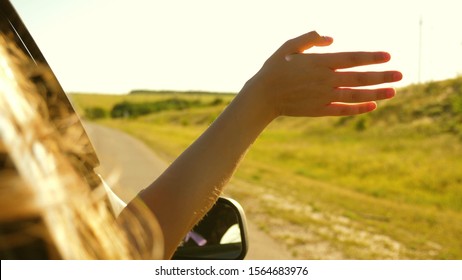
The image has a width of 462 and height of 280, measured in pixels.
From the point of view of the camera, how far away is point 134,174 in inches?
569

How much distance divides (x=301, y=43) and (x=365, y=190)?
12921 mm

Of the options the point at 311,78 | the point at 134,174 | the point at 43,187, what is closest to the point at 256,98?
the point at 311,78

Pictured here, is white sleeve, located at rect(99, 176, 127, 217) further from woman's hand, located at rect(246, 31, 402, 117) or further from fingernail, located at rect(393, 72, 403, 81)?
fingernail, located at rect(393, 72, 403, 81)

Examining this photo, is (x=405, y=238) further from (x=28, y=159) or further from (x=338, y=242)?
(x=28, y=159)

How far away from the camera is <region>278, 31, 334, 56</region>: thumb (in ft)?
4.52

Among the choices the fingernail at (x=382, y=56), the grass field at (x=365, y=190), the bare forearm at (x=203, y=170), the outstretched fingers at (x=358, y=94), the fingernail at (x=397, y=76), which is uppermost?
the fingernail at (x=382, y=56)

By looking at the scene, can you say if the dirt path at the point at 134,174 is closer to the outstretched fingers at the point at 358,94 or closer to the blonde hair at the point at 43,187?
the blonde hair at the point at 43,187

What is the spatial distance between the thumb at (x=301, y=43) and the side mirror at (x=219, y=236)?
1070 mm

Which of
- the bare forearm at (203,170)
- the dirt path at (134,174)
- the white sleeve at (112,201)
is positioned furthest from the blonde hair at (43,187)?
the white sleeve at (112,201)

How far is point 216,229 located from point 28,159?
1806mm

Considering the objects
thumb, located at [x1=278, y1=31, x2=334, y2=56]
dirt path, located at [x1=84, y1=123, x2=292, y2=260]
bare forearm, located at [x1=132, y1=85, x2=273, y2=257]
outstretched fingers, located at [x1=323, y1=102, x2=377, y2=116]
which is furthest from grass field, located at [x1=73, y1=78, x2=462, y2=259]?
outstretched fingers, located at [x1=323, y1=102, x2=377, y2=116]

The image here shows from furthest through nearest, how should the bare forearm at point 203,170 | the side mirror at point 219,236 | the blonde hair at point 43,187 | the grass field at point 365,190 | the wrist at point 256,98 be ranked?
the grass field at point 365,190 → the side mirror at point 219,236 → the wrist at point 256,98 → the bare forearm at point 203,170 → the blonde hair at point 43,187

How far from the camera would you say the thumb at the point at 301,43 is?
1377 mm

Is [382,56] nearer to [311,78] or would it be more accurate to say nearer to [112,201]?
[311,78]
